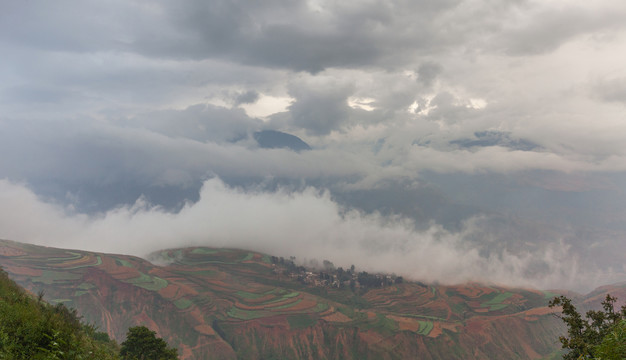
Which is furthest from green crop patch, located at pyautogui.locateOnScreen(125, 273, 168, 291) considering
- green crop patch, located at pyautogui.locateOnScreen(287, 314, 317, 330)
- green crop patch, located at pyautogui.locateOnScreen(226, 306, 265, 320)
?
green crop patch, located at pyautogui.locateOnScreen(287, 314, 317, 330)

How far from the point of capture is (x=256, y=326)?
592 ft

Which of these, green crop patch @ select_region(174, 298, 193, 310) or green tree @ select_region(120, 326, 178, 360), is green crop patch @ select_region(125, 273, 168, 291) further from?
green tree @ select_region(120, 326, 178, 360)

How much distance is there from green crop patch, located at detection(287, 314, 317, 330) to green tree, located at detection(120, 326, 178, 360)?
451 ft

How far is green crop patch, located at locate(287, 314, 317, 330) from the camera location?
184m

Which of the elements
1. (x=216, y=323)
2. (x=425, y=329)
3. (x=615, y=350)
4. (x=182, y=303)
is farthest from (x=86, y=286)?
(x=615, y=350)

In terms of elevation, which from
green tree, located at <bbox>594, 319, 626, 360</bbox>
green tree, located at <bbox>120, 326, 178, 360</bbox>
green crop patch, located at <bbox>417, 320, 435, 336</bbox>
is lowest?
green crop patch, located at <bbox>417, 320, 435, 336</bbox>

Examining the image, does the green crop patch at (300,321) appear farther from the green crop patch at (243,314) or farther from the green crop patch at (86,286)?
the green crop patch at (86,286)

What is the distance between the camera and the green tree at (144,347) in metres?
53.5

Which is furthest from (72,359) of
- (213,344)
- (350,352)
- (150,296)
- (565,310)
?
(150,296)

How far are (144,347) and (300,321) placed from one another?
145912 millimetres

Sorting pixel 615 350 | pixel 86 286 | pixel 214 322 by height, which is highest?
pixel 615 350

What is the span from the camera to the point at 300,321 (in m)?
188

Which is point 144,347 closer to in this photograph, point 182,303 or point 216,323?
point 216,323

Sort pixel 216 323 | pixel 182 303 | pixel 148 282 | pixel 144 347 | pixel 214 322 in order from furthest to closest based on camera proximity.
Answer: pixel 148 282, pixel 182 303, pixel 214 322, pixel 216 323, pixel 144 347
